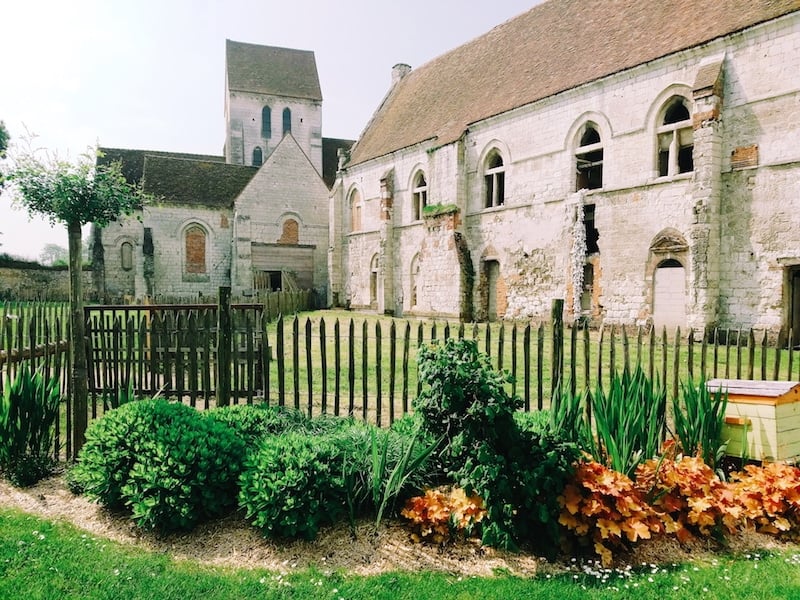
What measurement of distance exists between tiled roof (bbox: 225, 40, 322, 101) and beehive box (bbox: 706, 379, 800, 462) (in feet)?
149

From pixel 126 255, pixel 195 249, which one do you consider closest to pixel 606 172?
pixel 195 249

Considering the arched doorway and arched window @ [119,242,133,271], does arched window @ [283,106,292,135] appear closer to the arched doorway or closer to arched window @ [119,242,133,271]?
arched window @ [119,242,133,271]

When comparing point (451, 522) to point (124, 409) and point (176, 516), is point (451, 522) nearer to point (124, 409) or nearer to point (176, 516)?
point (176, 516)

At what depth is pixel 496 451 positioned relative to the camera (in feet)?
12.9

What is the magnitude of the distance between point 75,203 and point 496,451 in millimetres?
5250

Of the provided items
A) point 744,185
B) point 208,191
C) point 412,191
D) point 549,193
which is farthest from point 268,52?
point 744,185

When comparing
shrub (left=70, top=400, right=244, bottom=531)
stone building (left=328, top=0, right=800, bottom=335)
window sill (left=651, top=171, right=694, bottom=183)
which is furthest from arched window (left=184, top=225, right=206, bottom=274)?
shrub (left=70, top=400, right=244, bottom=531)

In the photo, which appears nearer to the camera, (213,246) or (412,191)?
(412,191)

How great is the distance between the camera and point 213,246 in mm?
32875

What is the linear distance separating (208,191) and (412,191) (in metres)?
15.0

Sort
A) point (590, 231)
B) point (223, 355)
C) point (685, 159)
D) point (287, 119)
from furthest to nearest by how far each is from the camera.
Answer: point (287, 119), point (590, 231), point (685, 159), point (223, 355)

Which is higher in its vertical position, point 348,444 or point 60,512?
point 348,444

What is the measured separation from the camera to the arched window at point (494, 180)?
68.3 ft

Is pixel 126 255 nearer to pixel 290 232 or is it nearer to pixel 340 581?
pixel 290 232
